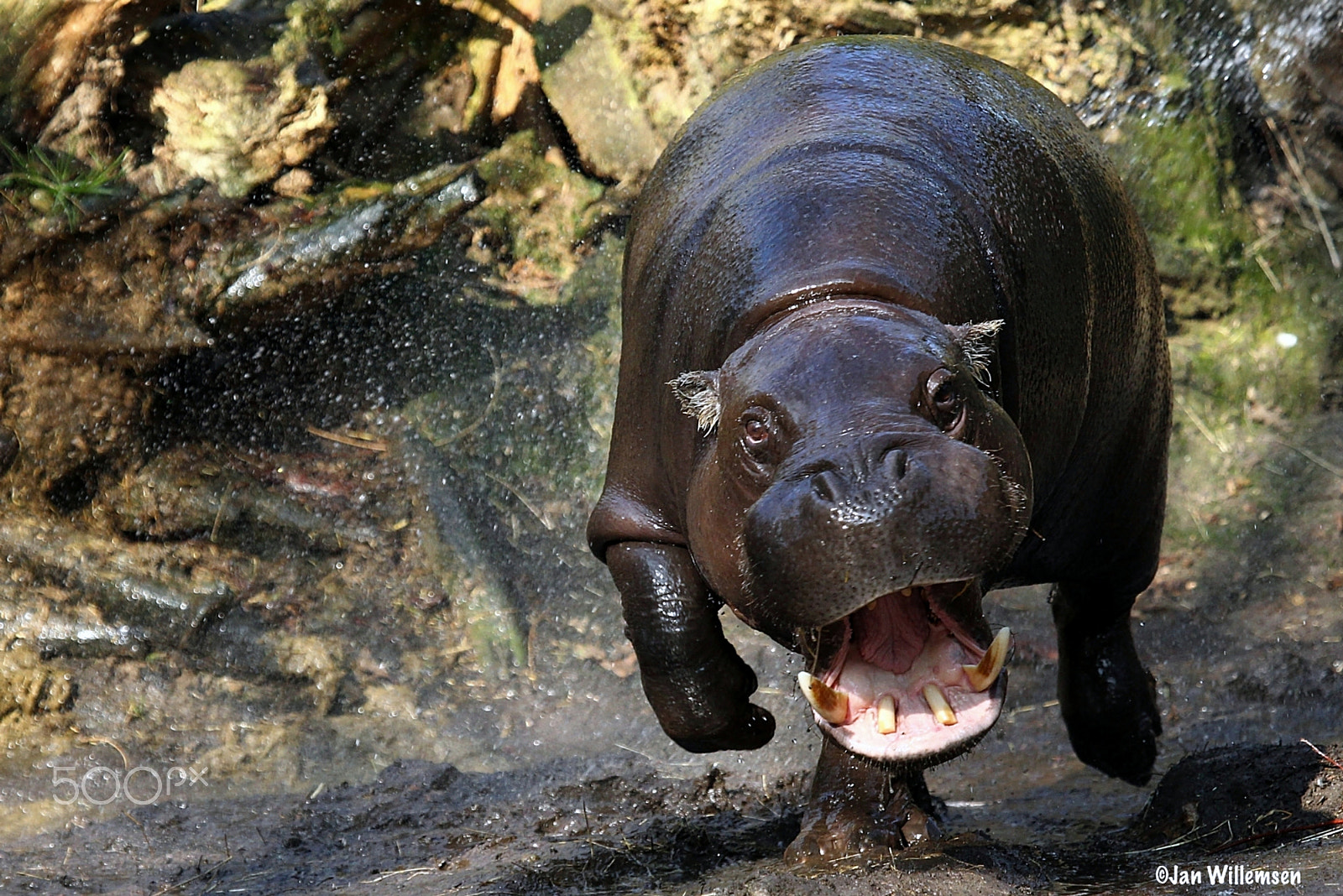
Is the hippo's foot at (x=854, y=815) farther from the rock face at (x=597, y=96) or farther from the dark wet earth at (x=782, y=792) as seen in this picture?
the rock face at (x=597, y=96)

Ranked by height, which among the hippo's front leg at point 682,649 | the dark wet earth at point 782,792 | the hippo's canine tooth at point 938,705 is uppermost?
the hippo's canine tooth at point 938,705

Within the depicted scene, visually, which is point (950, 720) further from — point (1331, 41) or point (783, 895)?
point (1331, 41)

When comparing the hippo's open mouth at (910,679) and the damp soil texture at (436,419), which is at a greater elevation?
the hippo's open mouth at (910,679)

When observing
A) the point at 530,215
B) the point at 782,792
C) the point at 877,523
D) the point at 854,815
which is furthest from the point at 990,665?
the point at 530,215

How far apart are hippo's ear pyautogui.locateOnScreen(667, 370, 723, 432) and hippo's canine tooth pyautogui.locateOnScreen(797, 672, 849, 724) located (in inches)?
28.3

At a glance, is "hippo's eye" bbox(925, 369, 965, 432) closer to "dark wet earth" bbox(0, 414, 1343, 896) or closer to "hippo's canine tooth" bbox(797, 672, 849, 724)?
"hippo's canine tooth" bbox(797, 672, 849, 724)

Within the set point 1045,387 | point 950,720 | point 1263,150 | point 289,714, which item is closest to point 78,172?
point 289,714

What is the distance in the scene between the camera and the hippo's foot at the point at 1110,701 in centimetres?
502

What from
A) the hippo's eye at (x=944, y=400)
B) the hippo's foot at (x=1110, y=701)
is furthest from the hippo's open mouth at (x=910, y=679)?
the hippo's foot at (x=1110, y=701)

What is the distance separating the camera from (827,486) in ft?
9.52

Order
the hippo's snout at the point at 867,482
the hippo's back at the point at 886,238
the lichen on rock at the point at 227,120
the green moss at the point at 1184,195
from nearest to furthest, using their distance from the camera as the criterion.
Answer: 1. the hippo's snout at the point at 867,482
2. the hippo's back at the point at 886,238
3. the lichen on rock at the point at 227,120
4. the green moss at the point at 1184,195

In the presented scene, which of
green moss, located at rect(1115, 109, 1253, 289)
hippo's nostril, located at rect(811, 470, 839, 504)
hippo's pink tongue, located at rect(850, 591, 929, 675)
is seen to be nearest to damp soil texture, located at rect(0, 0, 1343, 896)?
green moss, located at rect(1115, 109, 1253, 289)

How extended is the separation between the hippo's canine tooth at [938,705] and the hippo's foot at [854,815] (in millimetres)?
984

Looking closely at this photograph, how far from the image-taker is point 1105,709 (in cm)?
502
